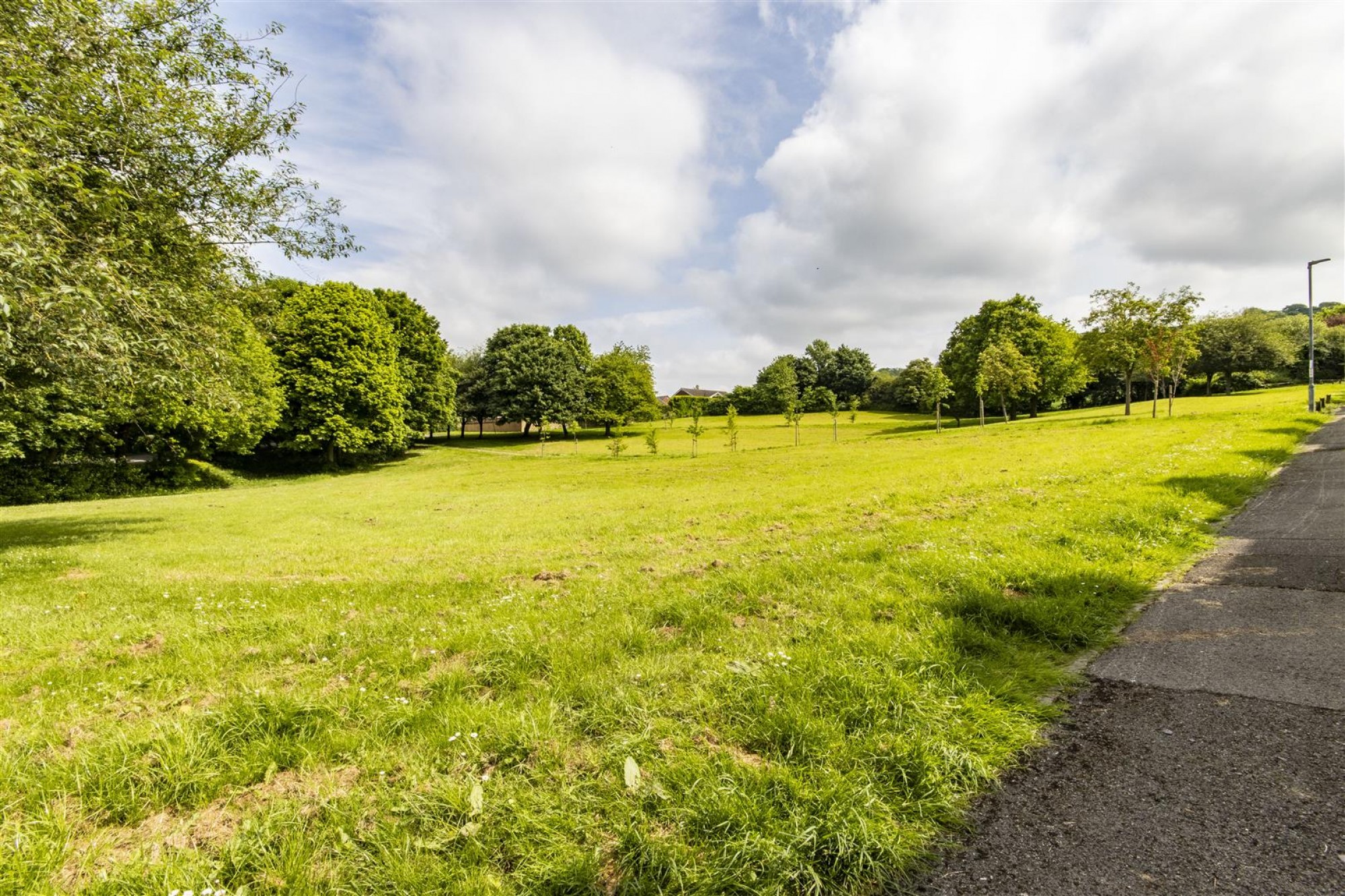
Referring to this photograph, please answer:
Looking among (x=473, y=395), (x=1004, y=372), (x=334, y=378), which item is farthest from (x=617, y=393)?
(x=1004, y=372)

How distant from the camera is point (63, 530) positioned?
54.9 ft

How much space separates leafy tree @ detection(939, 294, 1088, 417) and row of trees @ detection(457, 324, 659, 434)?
3839 cm

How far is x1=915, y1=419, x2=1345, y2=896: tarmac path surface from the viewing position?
264cm

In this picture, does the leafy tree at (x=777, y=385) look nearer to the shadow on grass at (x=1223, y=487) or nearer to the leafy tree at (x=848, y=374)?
the leafy tree at (x=848, y=374)

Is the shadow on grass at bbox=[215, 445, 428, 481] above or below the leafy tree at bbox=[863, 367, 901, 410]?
below

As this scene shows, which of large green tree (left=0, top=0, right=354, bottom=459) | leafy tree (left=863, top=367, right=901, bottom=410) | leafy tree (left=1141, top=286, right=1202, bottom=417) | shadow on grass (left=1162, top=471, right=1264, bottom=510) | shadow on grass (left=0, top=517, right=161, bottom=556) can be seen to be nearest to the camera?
large green tree (left=0, top=0, right=354, bottom=459)

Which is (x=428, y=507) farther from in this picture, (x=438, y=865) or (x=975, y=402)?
(x=975, y=402)

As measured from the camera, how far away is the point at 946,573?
7.07 meters

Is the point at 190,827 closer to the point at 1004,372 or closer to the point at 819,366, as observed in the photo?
the point at 1004,372

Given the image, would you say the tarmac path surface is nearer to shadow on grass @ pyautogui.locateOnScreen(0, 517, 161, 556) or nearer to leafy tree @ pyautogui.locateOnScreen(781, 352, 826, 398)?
shadow on grass @ pyautogui.locateOnScreen(0, 517, 161, 556)

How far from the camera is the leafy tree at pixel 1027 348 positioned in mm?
55469

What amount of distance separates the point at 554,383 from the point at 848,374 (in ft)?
202

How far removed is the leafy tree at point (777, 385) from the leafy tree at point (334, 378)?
2406 inches

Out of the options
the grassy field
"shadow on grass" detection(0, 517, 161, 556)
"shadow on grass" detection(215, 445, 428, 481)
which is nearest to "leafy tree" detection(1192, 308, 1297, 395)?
the grassy field
